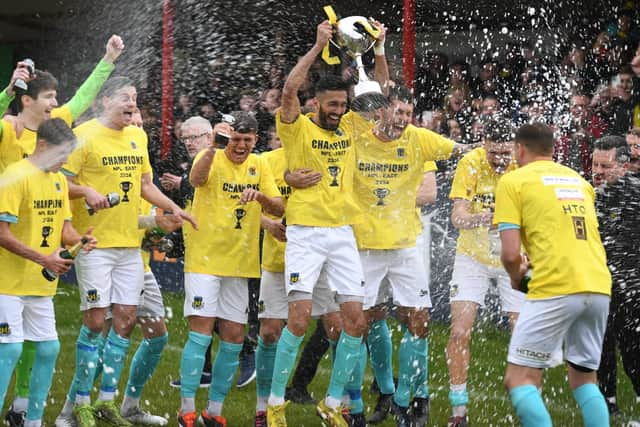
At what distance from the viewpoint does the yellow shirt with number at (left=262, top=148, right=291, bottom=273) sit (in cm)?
735

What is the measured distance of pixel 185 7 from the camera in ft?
46.2

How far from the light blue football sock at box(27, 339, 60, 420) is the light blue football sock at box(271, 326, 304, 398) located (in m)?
1.32

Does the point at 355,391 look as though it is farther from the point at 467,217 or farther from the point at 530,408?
the point at 530,408

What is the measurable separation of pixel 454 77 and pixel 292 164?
5.33 metres

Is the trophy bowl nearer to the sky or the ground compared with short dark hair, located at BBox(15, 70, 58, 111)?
nearer to the sky

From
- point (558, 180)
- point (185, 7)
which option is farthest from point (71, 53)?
point (558, 180)

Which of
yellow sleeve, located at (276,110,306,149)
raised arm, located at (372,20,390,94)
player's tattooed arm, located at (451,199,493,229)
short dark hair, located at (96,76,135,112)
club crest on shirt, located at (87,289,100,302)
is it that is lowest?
club crest on shirt, located at (87,289,100,302)

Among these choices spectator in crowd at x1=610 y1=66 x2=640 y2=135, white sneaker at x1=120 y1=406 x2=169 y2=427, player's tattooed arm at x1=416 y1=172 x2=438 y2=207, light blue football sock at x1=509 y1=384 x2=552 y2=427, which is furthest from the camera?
spectator in crowd at x1=610 y1=66 x2=640 y2=135

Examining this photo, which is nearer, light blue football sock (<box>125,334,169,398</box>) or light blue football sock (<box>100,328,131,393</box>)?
light blue football sock (<box>100,328,131,393</box>)

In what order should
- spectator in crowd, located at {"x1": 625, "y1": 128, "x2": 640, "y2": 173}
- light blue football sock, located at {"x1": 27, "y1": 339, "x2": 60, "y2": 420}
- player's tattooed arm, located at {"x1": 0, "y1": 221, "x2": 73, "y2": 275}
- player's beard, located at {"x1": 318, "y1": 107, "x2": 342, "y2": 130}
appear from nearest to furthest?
player's tattooed arm, located at {"x1": 0, "y1": 221, "x2": 73, "y2": 275}, light blue football sock, located at {"x1": 27, "y1": 339, "x2": 60, "y2": 420}, player's beard, located at {"x1": 318, "y1": 107, "x2": 342, "y2": 130}, spectator in crowd, located at {"x1": 625, "y1": 128, "x2": 640, "y2": 173}

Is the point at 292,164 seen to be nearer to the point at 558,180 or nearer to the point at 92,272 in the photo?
the point at 92,272

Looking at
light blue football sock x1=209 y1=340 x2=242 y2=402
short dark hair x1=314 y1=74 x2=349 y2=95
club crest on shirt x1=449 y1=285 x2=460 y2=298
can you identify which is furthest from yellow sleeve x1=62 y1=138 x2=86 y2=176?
club crest on shirt x1=449 y1=285 x2=460 y2=298

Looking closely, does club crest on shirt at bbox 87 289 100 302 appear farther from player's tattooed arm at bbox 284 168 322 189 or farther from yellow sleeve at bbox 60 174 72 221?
player's tattooed arm at bbox 284 168 322 189

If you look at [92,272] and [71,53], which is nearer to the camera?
[92,272]
